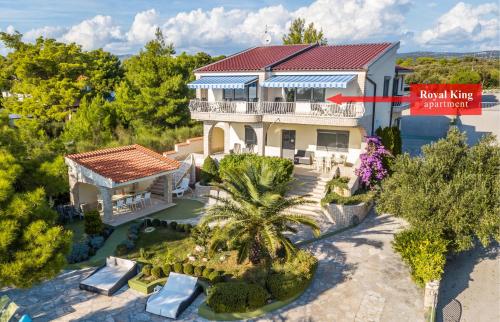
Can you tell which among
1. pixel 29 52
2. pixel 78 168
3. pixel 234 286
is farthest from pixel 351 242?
pixel 29 52

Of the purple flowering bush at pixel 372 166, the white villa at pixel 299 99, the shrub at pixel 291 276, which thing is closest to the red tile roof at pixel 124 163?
the white villa at pixel 299 99

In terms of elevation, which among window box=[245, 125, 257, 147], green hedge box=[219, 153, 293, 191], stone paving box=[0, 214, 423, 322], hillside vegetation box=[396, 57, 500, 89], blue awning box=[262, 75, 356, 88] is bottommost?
stone paving box=[0, 214, 423, 322]

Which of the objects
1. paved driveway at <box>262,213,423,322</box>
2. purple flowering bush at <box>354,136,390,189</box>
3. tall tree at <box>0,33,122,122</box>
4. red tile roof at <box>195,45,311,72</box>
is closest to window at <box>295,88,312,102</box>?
red tile roof at <box>195,45,311,72</box>

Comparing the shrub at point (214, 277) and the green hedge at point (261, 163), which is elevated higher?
the green hedge at point (261, 163)

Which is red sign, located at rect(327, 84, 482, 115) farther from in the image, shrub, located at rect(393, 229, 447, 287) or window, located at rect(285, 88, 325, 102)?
shrub, located at rect(393, 229, 447, 287)

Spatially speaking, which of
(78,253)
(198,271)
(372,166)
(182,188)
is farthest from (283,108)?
(78,253)

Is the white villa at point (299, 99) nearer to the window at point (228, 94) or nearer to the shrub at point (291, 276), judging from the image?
the window at point (228, 94)

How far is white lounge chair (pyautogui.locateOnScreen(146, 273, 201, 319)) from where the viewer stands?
14.5m

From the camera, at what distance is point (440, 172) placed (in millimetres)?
18328

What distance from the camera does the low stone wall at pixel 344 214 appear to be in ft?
77.0

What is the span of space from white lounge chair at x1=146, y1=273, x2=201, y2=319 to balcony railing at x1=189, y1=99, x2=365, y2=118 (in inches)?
679

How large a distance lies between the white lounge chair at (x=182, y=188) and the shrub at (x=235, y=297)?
14.9m

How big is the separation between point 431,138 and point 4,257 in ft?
162

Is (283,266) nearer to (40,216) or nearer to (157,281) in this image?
(157,281)
